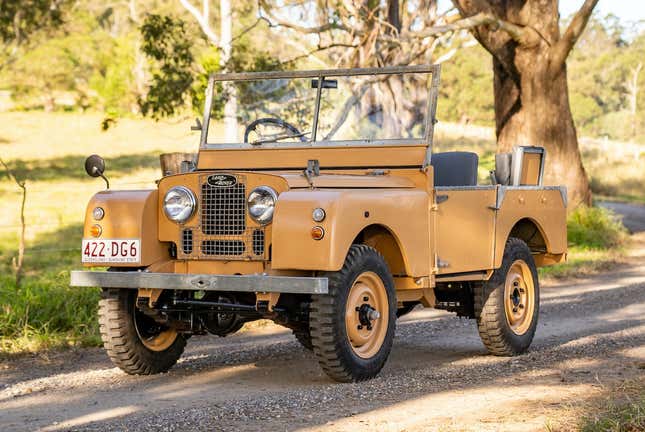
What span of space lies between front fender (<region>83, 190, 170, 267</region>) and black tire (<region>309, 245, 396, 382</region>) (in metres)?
1.36

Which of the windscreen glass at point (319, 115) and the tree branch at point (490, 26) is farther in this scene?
the tree branch at point (490, 26)

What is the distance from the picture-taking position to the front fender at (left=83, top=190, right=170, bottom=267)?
7.89 m

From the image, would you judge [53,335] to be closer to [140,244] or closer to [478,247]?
[140,244]

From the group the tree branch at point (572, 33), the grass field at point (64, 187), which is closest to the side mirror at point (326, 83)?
the grass field at point (64, 187)

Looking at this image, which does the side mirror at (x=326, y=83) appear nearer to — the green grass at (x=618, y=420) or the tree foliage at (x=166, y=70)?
the green grass at (x=618, y=420)

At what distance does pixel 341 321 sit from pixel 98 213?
1976mm

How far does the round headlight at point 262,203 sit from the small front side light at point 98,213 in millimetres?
1129

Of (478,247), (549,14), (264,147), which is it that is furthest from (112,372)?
(549,14)

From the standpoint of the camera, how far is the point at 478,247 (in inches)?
347

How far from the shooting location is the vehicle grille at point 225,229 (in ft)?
25.2

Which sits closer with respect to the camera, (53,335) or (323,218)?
(323,218)

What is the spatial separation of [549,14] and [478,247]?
11.3 meters

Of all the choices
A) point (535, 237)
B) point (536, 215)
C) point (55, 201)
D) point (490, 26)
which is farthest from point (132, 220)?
point (55, 201)

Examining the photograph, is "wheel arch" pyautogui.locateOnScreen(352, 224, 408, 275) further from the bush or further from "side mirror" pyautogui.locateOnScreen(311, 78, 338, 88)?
the bush
